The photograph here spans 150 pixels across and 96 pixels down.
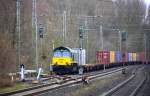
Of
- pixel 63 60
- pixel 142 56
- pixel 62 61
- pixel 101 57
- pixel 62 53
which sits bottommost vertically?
pixel 142 56

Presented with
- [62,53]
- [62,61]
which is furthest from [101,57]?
[62,61]

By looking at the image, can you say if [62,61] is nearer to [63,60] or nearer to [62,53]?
[63,60]

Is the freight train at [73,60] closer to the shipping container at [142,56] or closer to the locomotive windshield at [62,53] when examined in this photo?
the locomotive windshield at [62,53]

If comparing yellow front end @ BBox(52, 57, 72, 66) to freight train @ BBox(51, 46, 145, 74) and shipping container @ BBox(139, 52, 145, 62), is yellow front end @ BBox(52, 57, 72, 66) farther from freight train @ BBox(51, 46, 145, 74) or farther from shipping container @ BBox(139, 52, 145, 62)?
shipping container @ BBox(139, 52, 145, 62)

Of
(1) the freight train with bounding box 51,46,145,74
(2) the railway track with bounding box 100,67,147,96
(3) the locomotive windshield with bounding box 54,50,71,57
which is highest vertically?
(3) the locomotive windshield with bounding box 54,50,71,57

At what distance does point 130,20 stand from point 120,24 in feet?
10.2

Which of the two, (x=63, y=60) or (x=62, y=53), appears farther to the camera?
(x=62, y=53)

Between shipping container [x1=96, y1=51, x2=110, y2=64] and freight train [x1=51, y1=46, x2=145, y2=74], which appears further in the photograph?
shipping container [x1=96, y1=51, x2=110, y2=64]

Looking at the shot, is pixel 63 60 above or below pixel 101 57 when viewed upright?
above

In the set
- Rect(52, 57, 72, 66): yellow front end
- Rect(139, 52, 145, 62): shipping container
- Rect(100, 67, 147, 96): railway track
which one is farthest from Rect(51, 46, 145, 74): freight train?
Rect(139, 52, 145, 62): shipping container

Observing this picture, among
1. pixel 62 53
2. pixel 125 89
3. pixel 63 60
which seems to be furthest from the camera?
pixel 62 53

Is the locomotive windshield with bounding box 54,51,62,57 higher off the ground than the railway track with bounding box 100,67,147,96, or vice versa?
the locomotive windshield with bounding box 54,51,62,57

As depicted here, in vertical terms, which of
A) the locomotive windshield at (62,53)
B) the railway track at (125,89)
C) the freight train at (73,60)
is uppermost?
the locomotive windshield at (62,53)

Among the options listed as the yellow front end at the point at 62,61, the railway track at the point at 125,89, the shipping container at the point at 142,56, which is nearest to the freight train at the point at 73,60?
the yellow front end at the point at 62,61
